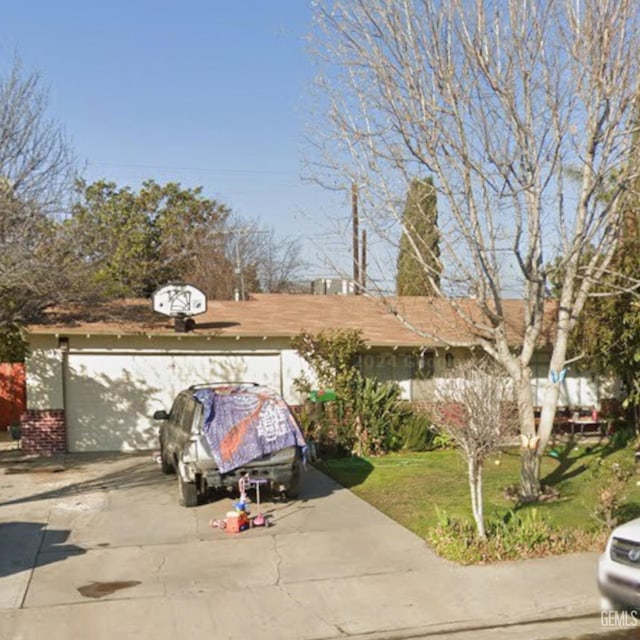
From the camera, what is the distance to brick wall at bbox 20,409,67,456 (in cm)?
1612

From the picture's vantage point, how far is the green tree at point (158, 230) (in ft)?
95.3

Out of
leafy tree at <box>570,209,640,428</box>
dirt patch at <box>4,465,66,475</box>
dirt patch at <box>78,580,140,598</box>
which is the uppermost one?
leafy tree at <box>570,209,640,428</box>

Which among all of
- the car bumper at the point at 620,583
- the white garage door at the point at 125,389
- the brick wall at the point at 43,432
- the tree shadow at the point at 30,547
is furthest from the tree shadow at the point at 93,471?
the car bumper at the point at 620,583

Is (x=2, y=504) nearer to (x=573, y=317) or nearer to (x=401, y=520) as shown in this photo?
(x=401, y=520)

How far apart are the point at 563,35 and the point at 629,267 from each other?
4.87 meters

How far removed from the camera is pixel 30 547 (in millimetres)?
9164

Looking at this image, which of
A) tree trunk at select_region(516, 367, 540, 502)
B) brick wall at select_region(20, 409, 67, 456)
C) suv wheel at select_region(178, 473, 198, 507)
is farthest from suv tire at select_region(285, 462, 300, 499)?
brick wall at select_region(20, 409, 67, 456)

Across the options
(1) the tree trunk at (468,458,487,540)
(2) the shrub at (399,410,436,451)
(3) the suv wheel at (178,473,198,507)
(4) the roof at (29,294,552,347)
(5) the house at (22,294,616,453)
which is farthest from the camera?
(2) the shrub at (399,410,436,451)

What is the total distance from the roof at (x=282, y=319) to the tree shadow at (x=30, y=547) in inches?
259

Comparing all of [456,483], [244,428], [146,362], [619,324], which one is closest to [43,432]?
[146,362]

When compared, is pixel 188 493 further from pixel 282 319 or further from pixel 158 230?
pixel 158 230

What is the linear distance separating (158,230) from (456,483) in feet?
84.8

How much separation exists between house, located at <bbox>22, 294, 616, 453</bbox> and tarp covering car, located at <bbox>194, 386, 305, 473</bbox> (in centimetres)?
508

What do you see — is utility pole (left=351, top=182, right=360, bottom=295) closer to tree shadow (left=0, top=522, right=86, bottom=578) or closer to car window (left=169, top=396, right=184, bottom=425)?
car window (left=169, top=396, right=184, bottom=425)
